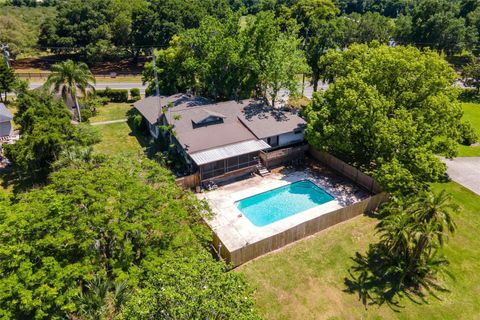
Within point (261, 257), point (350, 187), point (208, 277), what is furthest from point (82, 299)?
point (350, 187)

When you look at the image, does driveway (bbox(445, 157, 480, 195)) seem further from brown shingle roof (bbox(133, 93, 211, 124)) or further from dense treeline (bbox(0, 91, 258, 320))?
brown shingle roof (bbox(133, 93, 211, 124))

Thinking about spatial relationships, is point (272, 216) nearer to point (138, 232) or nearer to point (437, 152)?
point (138, 232)

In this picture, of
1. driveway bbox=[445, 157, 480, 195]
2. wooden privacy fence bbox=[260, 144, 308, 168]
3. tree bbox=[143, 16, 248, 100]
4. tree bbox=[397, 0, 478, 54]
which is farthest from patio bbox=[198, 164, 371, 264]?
tree bbox=[397, 0, 478, 54]

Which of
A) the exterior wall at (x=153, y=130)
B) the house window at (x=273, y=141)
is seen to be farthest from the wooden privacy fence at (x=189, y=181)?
the exterior wall at (x=153, y=130)

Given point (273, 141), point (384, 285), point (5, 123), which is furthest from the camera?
point (5, 123)

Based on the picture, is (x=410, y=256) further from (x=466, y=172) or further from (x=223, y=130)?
(x=223, y=130)

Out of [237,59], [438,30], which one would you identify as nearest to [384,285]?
[237,59]

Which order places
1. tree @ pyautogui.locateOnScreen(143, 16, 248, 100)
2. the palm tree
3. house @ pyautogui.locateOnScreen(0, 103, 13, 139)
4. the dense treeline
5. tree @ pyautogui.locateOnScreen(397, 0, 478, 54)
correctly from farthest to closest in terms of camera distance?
tree @ pyautogui.locateOnScreen(397, 0, 478, 54), tree @ pyautogui.locateOnScreen(143, 16, 248, 100), the palm tree, house @ pyautogui.locateOnScreen(0, 103, 13, 139), the dense treeline
